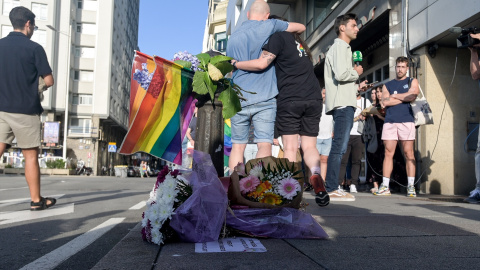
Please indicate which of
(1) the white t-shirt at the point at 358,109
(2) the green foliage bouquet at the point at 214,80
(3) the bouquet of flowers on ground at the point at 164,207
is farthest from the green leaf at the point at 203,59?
(1) the white t-shirt at the point at 358,109

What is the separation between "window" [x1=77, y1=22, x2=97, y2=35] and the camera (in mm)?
51469

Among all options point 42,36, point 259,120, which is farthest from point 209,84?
point 42,36

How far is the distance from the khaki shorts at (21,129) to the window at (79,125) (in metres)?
47.2

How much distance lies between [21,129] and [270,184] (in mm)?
2898

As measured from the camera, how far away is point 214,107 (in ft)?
12.3

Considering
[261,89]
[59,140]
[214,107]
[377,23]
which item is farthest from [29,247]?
[59,140]

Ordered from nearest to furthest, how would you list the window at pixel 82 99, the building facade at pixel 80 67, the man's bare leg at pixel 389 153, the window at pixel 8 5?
the man's bare leg at pixel 389 153, the building facade at pixel 80 67, the window at pixel 8 5, the window at pixel 82 99

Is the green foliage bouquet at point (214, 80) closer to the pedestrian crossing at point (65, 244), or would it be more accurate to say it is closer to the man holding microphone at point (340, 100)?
the pedestrian crossing at point (65, 244)

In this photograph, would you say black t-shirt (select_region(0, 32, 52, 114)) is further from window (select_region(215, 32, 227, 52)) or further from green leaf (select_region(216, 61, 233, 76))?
window (select_region(215, 32, 227, 52))

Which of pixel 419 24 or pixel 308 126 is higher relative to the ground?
pixel 419 24

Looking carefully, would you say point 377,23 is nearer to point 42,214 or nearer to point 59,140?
point 42,214

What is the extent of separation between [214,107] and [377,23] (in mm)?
7872

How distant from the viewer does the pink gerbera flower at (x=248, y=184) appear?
286 centimetres

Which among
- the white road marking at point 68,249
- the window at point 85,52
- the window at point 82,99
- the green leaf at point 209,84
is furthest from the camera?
the window at point 85,52
